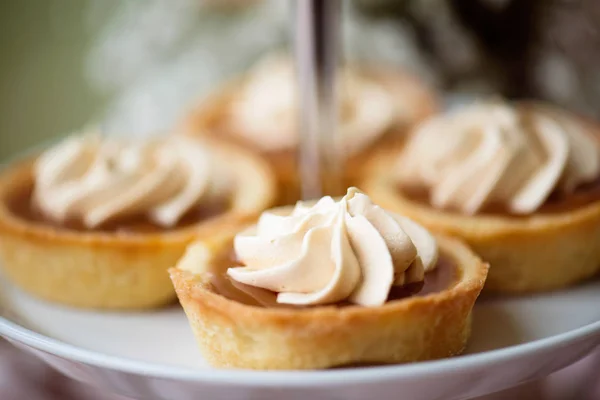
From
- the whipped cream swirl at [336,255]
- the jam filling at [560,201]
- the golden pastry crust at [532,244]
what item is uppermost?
the whipped cream swirl at [336,255]

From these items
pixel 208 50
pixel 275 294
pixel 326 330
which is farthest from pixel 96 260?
pixel 208 50

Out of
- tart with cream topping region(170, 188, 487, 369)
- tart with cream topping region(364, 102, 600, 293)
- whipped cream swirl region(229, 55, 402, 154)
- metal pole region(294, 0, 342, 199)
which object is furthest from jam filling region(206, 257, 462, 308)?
whipped cream swirl region(229, 55, 402, 154)

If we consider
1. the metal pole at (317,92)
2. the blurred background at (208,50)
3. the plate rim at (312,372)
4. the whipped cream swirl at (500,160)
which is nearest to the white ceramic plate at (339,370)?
the plate rim at (312,372)

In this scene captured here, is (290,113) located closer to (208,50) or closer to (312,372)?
(312,372)

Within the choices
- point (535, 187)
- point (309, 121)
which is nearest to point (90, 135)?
point (309, 121)

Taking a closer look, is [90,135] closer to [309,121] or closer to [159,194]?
[159,194]

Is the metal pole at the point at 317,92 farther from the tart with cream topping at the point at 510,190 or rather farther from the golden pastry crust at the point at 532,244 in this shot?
the golden pastry crust at the point at 532,244
